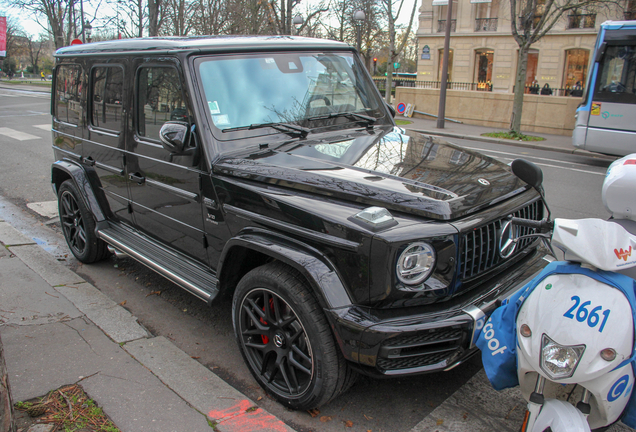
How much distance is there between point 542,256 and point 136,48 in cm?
325

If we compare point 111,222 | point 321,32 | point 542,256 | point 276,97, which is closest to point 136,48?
point 276,97

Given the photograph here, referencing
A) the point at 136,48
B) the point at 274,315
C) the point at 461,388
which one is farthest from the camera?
the point at 136,48

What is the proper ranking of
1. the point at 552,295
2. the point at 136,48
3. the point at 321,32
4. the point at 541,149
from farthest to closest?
the point at 321,32
the point at 541,149
the point at 136,48
the point at 552,295

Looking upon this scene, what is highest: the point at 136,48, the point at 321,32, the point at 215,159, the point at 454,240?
the point at 321,32

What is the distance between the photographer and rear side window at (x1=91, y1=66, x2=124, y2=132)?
13.5 feet

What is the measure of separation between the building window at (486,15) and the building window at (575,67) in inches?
210

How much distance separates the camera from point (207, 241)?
3.39 m

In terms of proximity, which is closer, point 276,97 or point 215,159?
point 215,159

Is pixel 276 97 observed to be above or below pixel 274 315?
above

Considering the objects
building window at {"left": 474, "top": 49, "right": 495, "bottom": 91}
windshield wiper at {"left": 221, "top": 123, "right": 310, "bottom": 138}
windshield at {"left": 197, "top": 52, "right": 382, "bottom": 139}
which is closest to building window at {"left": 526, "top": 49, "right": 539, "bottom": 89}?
building window at {"left": 474, "top": 49, "right": 495, "bottom": 91}

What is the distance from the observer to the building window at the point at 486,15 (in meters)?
34.8

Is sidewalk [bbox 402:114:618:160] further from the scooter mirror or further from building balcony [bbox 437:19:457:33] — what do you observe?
building balcony [bbox 437:19:457:33]

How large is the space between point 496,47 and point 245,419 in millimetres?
36942

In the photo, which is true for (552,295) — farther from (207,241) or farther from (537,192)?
(207,241)
